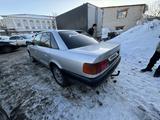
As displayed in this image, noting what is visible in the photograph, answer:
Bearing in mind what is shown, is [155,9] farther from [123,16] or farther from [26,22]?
[26,22]

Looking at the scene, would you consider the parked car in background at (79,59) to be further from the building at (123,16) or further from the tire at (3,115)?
the building at (123,16)

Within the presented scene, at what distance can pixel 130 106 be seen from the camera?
2.17 m

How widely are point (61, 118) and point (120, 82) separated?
1.95m

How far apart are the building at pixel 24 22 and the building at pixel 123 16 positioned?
23.2m

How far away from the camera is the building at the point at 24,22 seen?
131 feet

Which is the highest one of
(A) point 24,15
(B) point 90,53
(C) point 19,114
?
(A) point 24,15

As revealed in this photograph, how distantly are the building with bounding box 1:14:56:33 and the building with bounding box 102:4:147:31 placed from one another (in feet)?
76.1

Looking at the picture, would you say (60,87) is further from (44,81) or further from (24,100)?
(24,100)

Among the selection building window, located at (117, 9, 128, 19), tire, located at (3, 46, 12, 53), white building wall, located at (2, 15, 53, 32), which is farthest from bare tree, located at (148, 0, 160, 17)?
white building wall, located at (2, 15, 53, 32)

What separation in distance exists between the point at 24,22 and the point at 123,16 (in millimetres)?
40621

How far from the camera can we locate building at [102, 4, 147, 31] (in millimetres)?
17719

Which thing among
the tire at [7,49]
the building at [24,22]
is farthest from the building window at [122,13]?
the building at [24,22]

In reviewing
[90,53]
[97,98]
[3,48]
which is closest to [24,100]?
[97,98]

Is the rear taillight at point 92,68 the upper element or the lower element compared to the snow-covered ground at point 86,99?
upper
